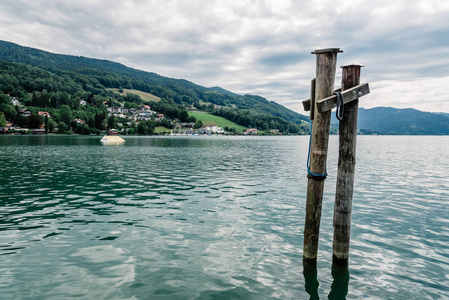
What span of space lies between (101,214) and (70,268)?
6.07 meters

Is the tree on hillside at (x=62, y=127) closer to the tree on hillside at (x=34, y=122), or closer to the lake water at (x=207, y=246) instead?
the tree on hillside at (x=34, y=122)

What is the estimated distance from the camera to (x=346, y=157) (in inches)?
333

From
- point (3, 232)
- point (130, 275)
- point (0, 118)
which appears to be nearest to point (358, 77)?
point (130, 275)

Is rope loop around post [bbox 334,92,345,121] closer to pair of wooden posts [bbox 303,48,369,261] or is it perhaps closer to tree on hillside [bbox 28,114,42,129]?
pair of wooden posts [bbox 303,48,369,261]

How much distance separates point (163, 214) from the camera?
15133 mm

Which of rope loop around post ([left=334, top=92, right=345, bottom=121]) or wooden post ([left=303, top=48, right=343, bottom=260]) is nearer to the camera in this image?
rope loop around post ([left=334, top=92, right=345, bottom=121])

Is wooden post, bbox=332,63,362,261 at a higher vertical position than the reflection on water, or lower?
higher

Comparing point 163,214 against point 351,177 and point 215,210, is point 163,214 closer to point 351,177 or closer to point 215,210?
point 215,210

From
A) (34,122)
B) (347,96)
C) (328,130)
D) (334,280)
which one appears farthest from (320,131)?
(34,122)

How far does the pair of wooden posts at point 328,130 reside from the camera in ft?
26.5

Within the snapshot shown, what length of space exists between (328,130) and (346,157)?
98 centimetres

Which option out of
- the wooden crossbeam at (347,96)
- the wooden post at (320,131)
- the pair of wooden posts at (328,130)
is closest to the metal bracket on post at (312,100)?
the pair of wooden posts at (328,130)

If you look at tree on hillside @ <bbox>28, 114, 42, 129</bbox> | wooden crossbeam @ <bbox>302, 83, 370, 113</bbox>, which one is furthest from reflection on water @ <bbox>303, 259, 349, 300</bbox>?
tree on hillside @ <bbox>28, 114, 42, 129</bbox>

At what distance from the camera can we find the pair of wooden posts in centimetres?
809
